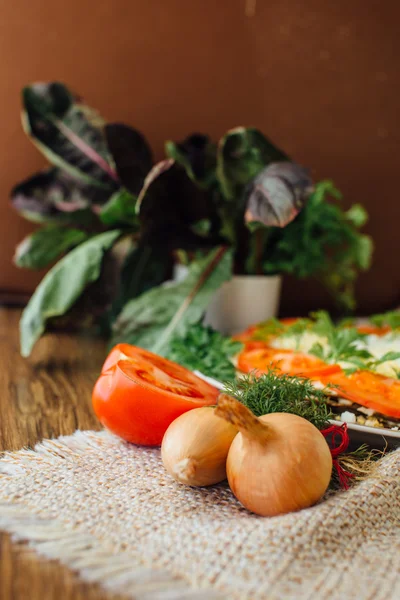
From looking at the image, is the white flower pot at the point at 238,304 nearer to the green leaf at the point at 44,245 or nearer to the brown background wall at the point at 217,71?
the green leaf at the point at 44,245

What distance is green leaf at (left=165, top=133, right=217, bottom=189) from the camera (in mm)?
1159

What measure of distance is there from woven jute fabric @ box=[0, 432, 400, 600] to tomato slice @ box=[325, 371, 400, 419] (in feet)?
0.20

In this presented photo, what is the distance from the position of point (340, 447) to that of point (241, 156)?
0.68 m

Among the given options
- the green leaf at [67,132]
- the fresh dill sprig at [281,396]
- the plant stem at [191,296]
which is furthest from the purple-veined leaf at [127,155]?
the fresh dill sprig at [281,396]

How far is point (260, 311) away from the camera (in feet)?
3.86

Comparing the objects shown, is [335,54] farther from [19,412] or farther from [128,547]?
[128,547]

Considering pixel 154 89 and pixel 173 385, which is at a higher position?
pixel 154 89

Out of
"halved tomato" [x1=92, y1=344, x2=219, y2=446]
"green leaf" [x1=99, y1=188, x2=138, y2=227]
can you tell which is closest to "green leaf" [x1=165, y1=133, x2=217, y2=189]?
"green leaf" [x1=99, y1=188, x2=138, y2=227]

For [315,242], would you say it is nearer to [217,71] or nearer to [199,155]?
[199,155]

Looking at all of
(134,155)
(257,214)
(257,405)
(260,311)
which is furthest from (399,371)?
(134,155)

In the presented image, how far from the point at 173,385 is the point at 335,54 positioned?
1139 millimetres

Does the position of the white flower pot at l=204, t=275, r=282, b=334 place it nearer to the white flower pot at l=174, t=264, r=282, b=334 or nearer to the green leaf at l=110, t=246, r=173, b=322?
the white flower pot at l=174, t=264, r=282, b=334

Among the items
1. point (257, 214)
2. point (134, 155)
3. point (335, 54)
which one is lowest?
point (257, 214)

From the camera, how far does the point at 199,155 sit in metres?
1.22
